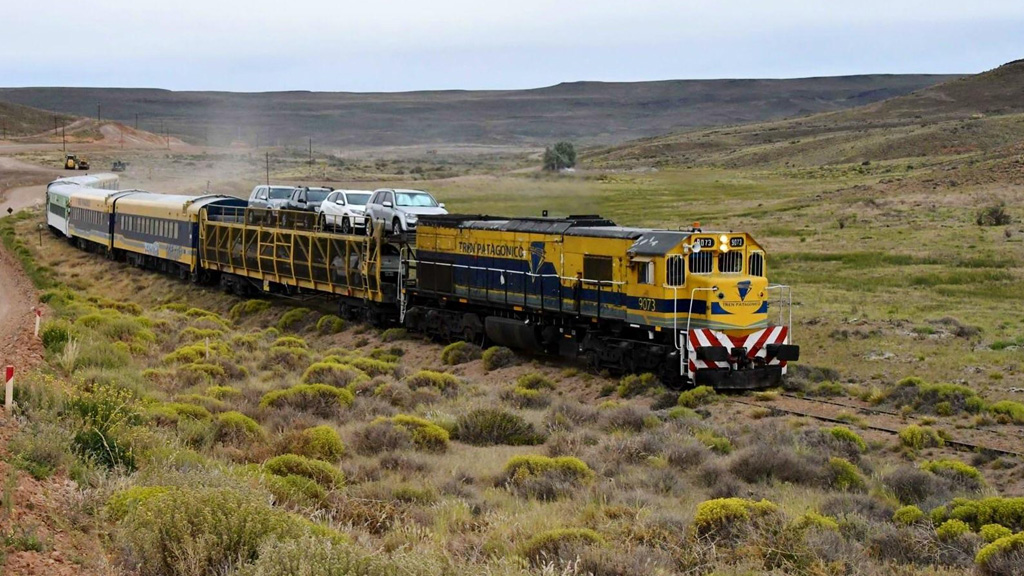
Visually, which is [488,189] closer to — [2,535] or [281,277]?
[281,277]

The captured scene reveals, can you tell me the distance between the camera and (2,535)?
354 inches

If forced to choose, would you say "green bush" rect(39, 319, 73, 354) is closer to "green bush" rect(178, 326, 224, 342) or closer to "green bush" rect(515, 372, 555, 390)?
"green bush" rect(178, 326, 224, 342)

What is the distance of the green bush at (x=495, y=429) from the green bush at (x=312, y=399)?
2.28 metres

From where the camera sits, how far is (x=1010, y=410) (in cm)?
1819

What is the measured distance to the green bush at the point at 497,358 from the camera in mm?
25047

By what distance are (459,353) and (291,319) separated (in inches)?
349

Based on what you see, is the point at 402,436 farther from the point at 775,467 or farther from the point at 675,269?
the point at 675,269

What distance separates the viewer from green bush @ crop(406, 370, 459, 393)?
2133cm

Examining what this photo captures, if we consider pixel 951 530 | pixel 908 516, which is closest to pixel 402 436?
pixel 908 516

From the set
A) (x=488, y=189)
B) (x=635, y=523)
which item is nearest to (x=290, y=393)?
(x=635, y=523)

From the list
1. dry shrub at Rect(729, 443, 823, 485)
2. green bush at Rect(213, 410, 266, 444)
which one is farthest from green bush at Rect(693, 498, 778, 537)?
green bush at Rect(213, 410, 266, 444)

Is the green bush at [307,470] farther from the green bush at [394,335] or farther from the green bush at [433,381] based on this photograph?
the green bush at [394,335]

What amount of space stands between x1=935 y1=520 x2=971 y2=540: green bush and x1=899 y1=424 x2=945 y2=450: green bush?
507cm

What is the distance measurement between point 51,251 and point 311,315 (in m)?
25.2
